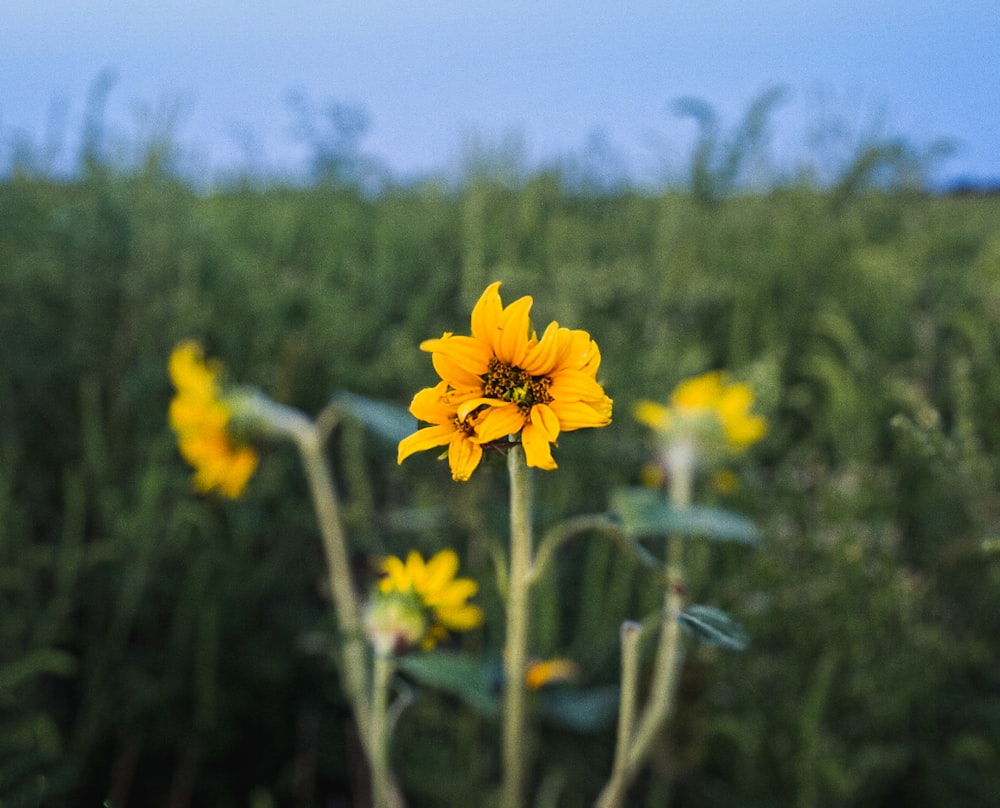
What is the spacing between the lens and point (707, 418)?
1.20 m

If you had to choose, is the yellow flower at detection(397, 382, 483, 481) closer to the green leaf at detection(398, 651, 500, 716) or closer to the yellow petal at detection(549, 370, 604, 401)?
the yellow petal at detection(549, 370, 604, 401)

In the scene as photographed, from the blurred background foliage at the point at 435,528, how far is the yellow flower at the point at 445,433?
99 mm

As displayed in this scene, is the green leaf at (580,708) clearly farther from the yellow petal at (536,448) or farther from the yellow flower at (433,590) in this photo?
the yellow petal at (536,448)

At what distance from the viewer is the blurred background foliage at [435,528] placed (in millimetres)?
1065

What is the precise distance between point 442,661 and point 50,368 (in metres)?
0.96

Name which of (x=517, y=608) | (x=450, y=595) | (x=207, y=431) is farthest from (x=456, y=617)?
(x=207, y=431)

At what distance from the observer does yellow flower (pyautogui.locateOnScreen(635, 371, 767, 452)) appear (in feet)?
3.92

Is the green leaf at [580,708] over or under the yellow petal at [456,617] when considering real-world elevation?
under

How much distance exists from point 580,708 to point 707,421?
1.42ft

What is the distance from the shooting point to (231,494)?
3.58 ft

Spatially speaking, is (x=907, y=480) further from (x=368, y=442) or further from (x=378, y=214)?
(x=378, y=214)

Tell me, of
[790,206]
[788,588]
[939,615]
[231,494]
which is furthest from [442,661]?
[790,206]

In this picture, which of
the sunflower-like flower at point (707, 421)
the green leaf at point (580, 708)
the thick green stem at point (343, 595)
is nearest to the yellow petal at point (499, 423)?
the thick green stem at point (343, 595)

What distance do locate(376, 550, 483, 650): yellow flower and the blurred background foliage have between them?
213 mm
